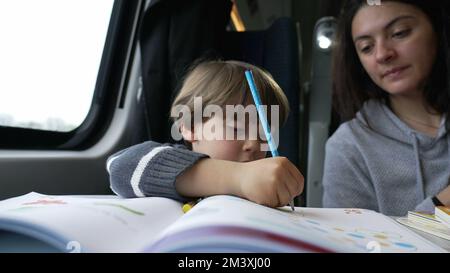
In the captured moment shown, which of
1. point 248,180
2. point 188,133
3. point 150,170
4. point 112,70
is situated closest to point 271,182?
point 248,180

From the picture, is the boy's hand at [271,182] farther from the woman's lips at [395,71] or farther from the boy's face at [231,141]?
the woman's lips at [395,71]

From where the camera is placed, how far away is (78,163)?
906mm

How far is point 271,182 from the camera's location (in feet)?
1.36

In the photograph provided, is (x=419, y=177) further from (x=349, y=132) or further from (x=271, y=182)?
(x=271, y=182)

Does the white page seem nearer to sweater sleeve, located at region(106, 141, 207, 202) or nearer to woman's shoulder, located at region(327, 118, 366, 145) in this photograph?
sweater sleeve, located at region(106, 141, 207, 202)

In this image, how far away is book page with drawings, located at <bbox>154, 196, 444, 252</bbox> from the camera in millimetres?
240

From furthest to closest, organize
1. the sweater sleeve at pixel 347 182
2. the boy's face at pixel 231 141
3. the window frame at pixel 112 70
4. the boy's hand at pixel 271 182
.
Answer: the window frame at pixel 112 70
the sweater sleeve at pixel 347 182
the boy's face at pixel 231 141
the boy's hand at pixel 271 182

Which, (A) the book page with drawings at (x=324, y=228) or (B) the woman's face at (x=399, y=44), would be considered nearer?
(A) the book page with drawings at (x=324, y=228)

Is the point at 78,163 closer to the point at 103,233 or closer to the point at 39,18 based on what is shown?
the point at 39,18

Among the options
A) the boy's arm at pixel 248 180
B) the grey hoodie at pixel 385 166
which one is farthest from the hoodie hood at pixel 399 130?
the boy's arm at pixel 248 180

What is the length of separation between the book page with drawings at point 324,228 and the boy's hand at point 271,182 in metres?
0.06

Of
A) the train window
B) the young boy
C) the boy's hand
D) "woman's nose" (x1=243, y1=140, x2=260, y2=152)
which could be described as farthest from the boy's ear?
the train window

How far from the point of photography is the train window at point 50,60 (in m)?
0.80
